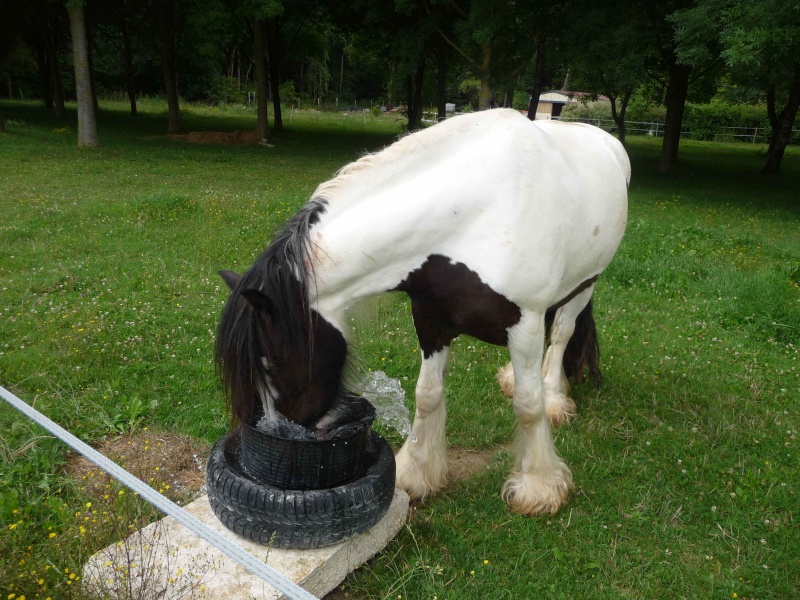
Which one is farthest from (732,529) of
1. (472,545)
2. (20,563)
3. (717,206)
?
(717,206)

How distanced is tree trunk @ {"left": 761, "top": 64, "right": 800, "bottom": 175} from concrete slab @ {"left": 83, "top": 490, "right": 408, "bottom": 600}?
1812 centimetres

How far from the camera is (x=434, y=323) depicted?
3248 millimetres

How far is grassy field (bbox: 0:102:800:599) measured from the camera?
304 cm

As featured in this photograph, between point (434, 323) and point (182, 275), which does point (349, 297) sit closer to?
point (434, 323)

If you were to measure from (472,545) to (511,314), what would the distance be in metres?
1.28

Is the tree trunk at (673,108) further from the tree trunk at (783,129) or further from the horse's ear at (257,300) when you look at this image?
the horse's ear at (257,300)

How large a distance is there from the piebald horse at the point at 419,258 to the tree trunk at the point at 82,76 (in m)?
15.4

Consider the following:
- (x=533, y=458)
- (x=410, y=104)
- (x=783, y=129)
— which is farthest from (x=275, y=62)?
(x=533, y=458)

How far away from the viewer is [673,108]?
1773 cm

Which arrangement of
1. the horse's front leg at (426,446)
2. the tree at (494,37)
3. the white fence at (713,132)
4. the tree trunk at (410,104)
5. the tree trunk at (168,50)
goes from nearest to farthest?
the horse's front leg at (426,446)
the tree at (494,37)
the tree trunk at (168,50)
the tree trunk at (410,104)
the white fence at (713,132)

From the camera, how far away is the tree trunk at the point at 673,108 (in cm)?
1692

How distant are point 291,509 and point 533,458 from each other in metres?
1.52

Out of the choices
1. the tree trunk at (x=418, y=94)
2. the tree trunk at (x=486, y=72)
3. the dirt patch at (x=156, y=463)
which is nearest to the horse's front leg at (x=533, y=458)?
the dirt patch at (x=156, y=463)

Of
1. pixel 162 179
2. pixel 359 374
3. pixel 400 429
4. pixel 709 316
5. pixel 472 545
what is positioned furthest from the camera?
pixel 162 179
